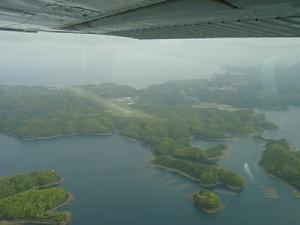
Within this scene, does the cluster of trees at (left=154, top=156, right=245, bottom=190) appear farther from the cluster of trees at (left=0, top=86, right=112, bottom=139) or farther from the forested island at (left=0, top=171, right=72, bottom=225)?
the cluster of trees at (left=0, top=86, right=112, bottom=139)

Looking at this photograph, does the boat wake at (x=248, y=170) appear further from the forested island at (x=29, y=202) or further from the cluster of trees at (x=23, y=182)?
the cluster of trees at (x=23, y=182)

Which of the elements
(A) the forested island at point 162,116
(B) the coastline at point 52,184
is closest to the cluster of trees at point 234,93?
(A) the forested island at point 162,116

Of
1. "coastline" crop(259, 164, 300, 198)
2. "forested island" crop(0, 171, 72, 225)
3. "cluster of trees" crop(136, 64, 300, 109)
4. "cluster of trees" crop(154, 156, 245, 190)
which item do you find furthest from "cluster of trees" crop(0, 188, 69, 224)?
"cluster of trees" crop(136, 64, 300, 109)

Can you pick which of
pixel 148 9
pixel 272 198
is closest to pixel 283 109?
pixel 272 198

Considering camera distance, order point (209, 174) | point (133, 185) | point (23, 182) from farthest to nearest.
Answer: point (133, 185)
point (209, 174)
point (23, 182)

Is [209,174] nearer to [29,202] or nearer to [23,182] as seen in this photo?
[29,202]

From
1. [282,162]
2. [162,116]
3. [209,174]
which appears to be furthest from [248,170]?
[162,116]
